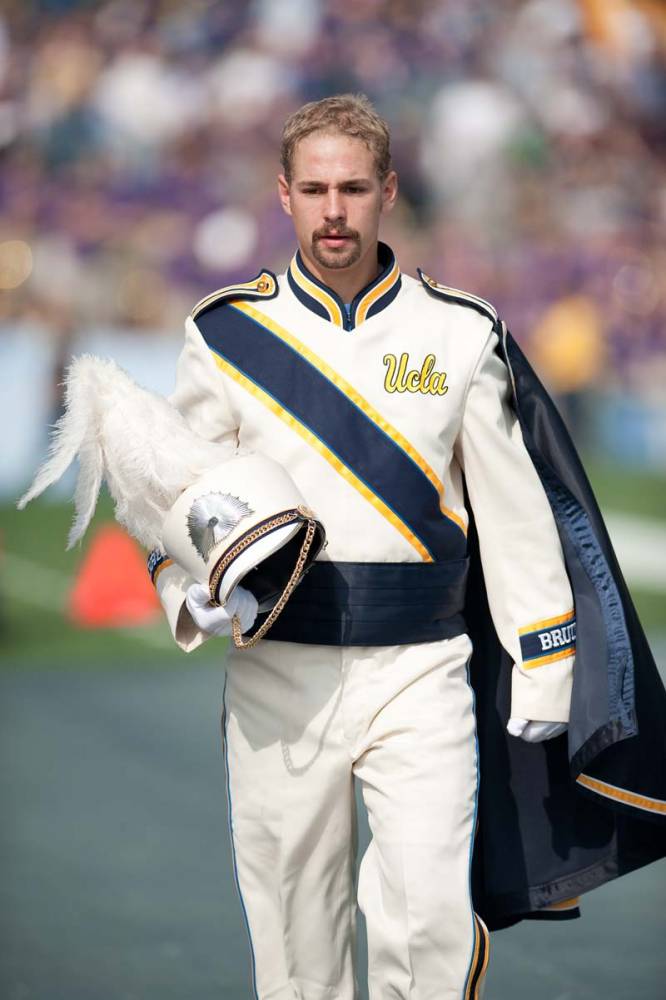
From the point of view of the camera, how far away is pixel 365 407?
3344 millimetres

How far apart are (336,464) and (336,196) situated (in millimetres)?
555

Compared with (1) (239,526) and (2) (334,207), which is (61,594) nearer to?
(2) (334,207)

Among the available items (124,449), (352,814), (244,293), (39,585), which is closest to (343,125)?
(244,293)

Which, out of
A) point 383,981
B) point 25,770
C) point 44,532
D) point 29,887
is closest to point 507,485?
point 383,981

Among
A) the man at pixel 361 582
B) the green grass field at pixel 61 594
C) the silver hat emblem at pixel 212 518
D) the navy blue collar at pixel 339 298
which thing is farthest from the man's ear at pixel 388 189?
the green grass field at pixel 61 594

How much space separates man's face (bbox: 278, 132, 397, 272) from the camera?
10.9 ft

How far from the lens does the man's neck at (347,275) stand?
11.3 feet

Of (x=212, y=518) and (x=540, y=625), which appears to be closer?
(x=212, y=518)

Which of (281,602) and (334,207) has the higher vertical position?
(334,207)

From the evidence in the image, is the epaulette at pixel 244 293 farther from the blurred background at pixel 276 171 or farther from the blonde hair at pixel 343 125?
the blurred background at pixel 276 171

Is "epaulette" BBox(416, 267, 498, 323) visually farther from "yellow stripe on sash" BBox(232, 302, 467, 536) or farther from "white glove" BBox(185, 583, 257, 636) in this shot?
"white glove" BBox(185, 583, 257, 636)

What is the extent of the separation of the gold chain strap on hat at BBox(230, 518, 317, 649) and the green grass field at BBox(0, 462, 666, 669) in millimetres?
5848

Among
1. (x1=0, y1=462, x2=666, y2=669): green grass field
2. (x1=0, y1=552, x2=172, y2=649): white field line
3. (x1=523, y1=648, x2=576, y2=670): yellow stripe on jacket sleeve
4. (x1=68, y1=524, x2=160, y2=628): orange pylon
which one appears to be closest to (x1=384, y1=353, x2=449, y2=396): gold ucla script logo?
(x1=523, y1=648, x2=576, y2=670): yellow stripe on jacket sleeve

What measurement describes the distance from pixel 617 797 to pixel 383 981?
2.35 feet
